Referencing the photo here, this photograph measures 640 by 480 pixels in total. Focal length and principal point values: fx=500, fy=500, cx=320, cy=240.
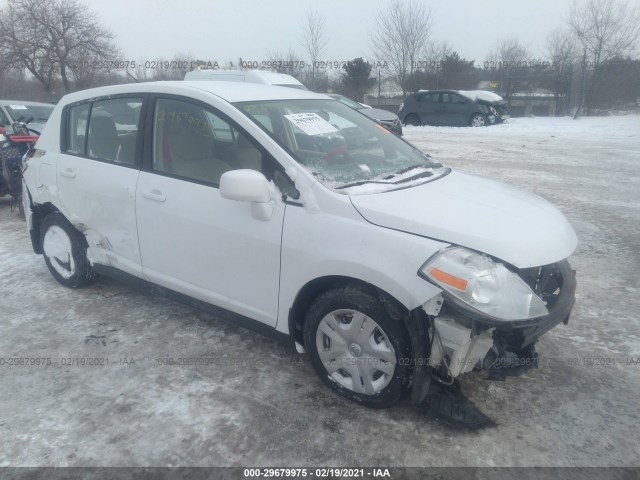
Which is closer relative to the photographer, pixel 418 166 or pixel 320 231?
pixel 320 231

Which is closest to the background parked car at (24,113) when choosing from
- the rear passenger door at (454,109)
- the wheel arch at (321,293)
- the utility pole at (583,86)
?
the wheel arch at (321,293)

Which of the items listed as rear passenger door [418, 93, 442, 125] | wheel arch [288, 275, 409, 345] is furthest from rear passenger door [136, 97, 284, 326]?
rear passenger door [418, 93, 442, 125]

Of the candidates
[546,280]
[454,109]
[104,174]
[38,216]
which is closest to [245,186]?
[104,174]

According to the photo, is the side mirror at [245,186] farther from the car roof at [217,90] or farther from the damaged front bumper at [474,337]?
the damaged front bumper at [474,337]

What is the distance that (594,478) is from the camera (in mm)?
2291

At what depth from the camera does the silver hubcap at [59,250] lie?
4254mm

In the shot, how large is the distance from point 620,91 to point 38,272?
27.4 m

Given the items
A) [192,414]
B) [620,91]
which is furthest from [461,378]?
[620,91]

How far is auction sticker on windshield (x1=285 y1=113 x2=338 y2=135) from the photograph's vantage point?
330 centimetres

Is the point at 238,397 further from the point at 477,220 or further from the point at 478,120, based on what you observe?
the point at 478,120

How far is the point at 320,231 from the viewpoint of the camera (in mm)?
2670

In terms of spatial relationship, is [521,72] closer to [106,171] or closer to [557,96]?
[557,96]

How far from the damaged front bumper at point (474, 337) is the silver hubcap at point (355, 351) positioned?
6.9 inches

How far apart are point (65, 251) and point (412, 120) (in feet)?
62.6
